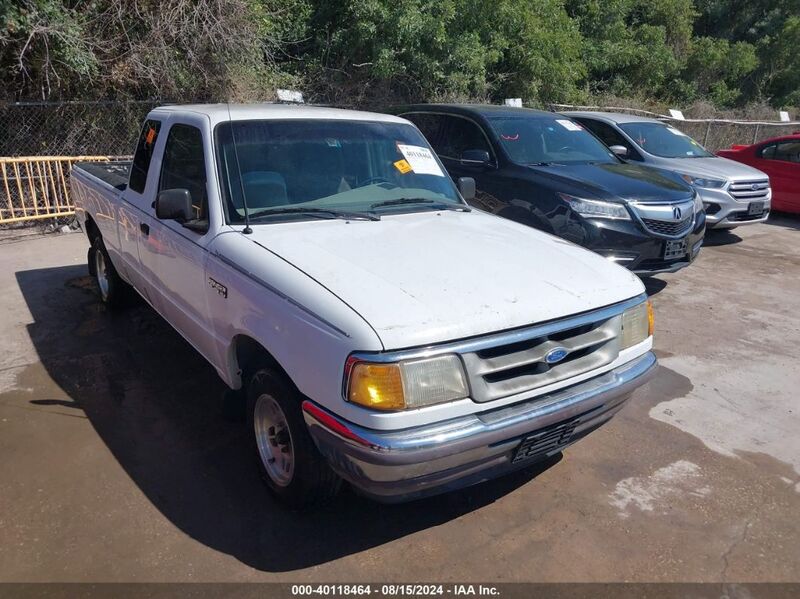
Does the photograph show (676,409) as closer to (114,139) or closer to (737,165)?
(737,165)

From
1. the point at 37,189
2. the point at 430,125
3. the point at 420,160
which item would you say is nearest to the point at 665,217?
the point at 430,125

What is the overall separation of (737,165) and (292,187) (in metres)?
9.18

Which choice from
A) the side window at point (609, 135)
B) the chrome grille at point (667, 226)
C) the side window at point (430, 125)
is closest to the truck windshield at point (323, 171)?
the chrome grille at point (667, 226)

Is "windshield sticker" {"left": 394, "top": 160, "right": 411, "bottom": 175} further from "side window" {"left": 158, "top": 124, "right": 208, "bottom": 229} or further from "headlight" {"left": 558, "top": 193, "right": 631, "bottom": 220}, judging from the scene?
"headlight" {"left": 558, "top": 193, "right": 631, "bottom": 220}

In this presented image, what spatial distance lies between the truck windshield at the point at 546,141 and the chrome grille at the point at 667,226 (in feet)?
4.16

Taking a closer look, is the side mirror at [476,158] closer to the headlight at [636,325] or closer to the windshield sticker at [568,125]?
the windshield sticker at [568,125]

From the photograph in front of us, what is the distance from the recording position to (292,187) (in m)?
3.69

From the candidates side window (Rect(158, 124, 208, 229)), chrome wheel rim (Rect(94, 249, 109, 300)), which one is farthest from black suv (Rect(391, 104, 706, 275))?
chrome wheel rim (Rect(94, 249, 109, 300))

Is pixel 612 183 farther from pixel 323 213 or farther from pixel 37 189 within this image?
pixel 37 189

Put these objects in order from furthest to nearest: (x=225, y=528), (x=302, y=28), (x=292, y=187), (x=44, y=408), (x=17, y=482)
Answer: (x=302, y=28) < (x=44, y=408) < (x=292, y=187) < (x=17, y=482) < (x=225, y=528)

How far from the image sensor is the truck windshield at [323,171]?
11.8 feet

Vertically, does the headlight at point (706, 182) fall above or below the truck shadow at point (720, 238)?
above

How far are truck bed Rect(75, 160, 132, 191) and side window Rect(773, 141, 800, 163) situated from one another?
11.3 m

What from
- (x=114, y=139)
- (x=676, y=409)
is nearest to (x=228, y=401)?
(x=676, y=409)
